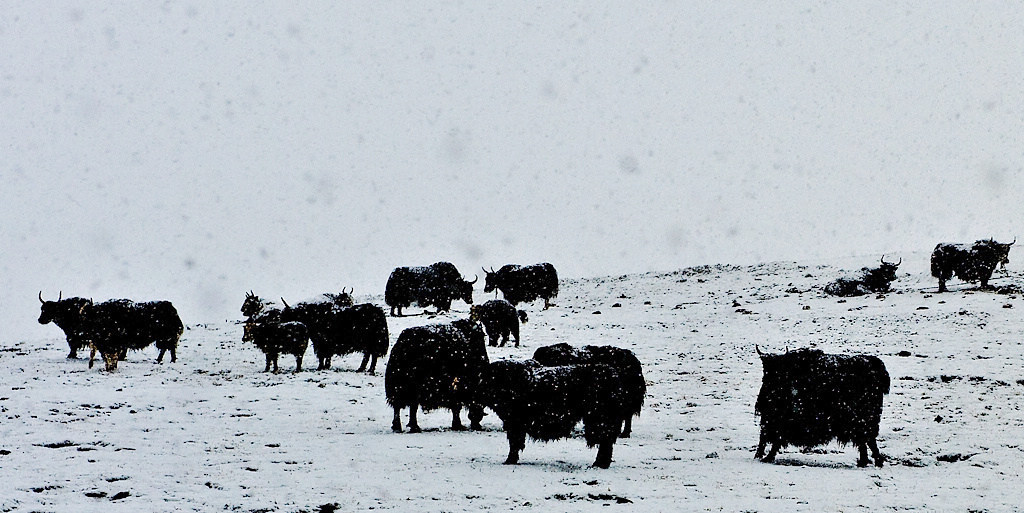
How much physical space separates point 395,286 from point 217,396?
1896 cm

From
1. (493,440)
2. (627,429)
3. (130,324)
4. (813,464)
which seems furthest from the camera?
(130,324)

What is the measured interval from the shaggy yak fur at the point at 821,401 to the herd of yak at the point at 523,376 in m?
0.01

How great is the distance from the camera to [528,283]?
36188 millimetres

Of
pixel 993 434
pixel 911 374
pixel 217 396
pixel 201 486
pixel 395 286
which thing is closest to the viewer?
pixel 201 486

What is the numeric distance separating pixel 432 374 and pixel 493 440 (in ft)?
5.37

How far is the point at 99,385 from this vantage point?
1678 centimetres

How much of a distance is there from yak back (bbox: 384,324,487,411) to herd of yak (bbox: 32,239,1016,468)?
16mm

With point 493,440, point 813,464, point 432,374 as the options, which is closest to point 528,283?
point 432,374

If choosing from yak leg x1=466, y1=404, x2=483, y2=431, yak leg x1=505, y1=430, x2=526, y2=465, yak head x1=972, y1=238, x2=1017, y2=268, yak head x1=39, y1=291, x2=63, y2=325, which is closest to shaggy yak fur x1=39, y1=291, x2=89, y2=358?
yak head x1=39, y1=291, x2=63, y2=325

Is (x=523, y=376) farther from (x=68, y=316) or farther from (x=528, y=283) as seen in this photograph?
(x=528, y=283)

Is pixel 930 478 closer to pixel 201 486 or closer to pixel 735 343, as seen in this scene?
pixel 201 486

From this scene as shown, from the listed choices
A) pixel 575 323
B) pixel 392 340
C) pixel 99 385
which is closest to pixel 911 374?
pixel 575 323

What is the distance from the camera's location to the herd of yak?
10.6 metres

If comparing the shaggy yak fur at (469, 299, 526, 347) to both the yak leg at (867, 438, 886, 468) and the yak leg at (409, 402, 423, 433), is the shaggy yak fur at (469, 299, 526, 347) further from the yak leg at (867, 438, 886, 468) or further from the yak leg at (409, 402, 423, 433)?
the yak leg at (867, 438, 886, 468)
